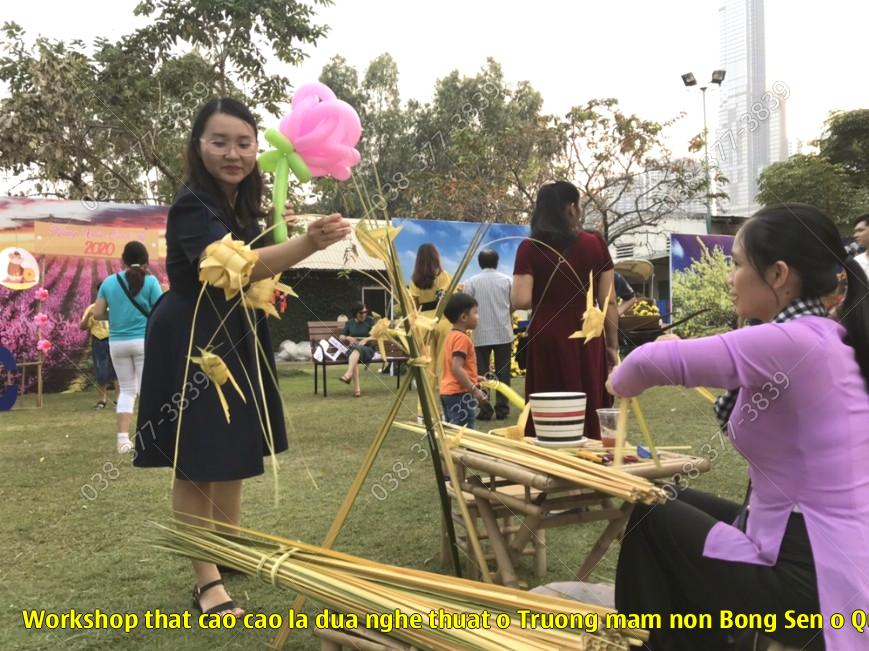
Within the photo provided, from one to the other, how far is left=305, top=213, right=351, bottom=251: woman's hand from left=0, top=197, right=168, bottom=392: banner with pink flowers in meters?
→ 8.00

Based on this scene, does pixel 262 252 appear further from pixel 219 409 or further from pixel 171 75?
pixel 171 75

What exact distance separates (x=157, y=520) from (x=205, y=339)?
1336mm

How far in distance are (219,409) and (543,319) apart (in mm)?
1417

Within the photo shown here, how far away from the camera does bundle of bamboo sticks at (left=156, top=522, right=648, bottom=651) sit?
1098 mm

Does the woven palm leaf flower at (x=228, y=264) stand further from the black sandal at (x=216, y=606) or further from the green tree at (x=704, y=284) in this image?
the green tree at (x=704, y=284)

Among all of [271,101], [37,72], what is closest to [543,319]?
[271,101]

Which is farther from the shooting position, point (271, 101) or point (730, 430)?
point (271, 101)

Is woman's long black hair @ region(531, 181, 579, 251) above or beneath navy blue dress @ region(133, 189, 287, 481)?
above

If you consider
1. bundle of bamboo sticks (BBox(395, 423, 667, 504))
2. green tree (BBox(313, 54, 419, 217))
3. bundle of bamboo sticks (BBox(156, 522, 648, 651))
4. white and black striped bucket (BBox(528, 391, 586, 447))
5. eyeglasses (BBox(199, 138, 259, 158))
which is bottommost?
bundle of bamboo sticks (BBox(156, 522, 648, 651))

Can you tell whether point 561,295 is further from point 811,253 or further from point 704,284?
A: point 704,284

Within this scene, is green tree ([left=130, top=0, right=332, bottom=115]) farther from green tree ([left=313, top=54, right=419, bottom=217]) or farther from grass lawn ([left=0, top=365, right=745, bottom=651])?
green tree ([left=313, top=54, right=419, bottom=217])

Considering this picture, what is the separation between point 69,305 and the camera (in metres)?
8.87

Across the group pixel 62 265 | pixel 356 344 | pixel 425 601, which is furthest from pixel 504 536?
pixel 62 265

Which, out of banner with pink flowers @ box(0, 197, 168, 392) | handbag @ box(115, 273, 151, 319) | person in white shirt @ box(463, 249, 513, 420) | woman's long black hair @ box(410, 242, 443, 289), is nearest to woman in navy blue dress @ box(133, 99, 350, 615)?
woman's long black hair @ box(410, 242, 443, 289)
